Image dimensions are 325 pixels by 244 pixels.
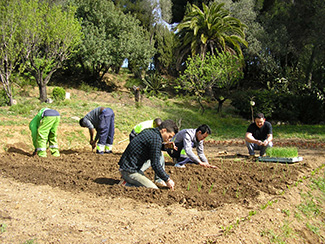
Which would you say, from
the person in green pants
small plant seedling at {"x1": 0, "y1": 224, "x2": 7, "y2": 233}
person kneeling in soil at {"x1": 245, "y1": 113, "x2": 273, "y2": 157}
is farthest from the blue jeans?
small plant seedling at {"x1": 0, "y1": 224, "x2": 7, "y2": 233}

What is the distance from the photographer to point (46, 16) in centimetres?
1545

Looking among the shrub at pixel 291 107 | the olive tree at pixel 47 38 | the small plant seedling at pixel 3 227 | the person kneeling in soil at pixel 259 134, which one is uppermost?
the olive tree at pixel 47 38

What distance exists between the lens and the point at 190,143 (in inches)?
248

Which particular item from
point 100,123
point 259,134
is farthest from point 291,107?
point 100,123

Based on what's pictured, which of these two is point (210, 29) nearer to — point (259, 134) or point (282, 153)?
point (259, 134)

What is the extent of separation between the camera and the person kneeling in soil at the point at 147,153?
178 inches

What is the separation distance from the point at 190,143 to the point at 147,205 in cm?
228

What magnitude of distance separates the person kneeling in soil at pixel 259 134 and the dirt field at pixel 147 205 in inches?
44.7

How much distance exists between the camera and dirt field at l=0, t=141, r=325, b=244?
134 inches

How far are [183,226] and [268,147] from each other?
190 inches

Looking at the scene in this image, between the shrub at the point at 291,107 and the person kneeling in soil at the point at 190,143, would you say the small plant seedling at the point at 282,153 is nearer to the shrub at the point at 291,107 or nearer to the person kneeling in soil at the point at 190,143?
the person kneeling in soil at the point at 190,143

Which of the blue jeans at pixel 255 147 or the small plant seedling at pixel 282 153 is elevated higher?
the small plant seedling at pixel 282 153

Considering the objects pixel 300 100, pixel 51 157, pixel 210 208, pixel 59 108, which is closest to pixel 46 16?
pixel 59 108

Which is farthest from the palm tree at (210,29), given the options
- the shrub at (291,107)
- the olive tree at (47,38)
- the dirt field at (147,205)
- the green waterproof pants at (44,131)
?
the dirt field at (147,205)
